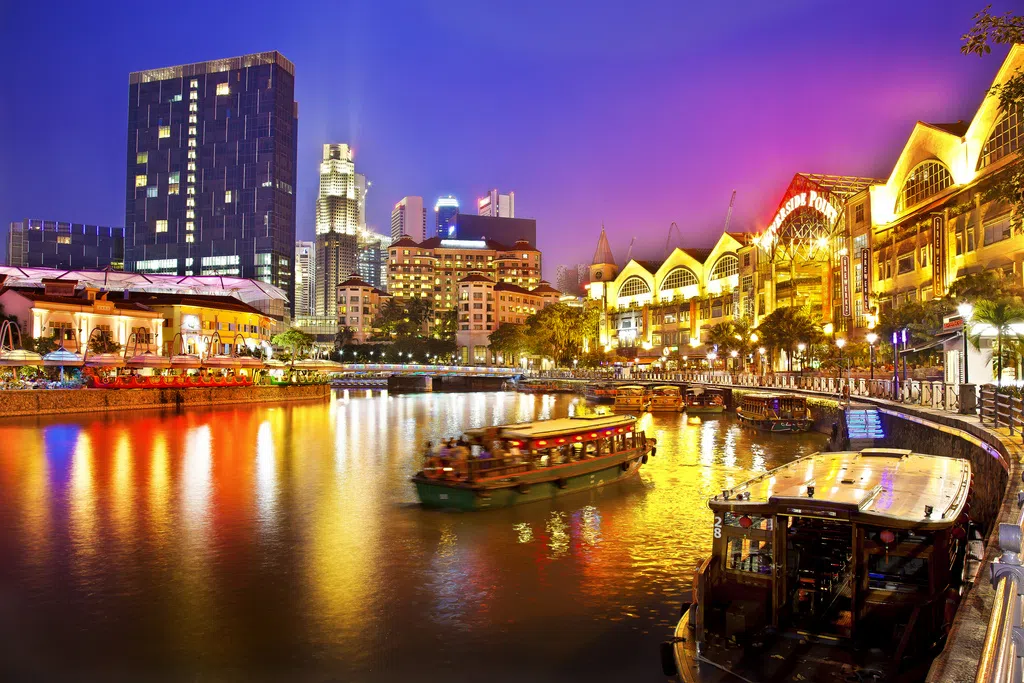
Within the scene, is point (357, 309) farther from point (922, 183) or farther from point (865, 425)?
point (865, 425)

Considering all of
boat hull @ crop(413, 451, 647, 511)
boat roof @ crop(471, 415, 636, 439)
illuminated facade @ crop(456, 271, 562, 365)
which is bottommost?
boat hull @ crop(413, 451, 647, 511)

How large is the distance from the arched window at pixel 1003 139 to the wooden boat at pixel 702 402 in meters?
Answer: 28.4

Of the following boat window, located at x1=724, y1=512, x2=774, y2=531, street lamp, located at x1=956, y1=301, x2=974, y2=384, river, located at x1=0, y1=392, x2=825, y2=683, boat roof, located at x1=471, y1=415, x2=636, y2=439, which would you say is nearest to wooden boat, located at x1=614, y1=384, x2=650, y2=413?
river, located at x1=0, y1=392, x2=825, y2=683

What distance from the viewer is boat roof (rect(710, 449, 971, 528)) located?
11332mm

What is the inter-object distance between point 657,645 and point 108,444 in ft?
126

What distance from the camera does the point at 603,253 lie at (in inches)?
6043

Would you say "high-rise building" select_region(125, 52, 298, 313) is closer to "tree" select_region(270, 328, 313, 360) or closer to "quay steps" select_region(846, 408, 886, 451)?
"tree" select_region(270, 328, 313, 360)

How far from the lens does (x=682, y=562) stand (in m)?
19.4

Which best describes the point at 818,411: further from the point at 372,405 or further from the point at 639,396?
the point at 372,405

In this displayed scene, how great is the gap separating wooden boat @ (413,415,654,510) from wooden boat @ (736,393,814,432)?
902 inches

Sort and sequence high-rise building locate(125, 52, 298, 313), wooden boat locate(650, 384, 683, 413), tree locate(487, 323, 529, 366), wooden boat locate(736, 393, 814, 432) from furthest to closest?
high-rise building locate(125, 52, 298, 313) < tree locate(487, 323, 529, 366) < wooden boat locate(650, 384, 683, 413) < wooden boat locate(736, 393, 814, 432)

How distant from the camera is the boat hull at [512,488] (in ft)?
78.8

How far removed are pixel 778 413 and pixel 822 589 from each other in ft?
134

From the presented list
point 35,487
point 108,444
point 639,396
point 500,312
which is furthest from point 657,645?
point 500,312
